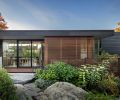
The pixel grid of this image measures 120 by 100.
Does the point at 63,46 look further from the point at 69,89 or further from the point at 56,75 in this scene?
the point at 69,89

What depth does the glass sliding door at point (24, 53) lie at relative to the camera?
988 inches

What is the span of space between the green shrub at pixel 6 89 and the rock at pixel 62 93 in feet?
6.19

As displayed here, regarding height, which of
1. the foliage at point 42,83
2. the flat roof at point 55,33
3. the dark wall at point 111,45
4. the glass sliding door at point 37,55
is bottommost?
the foliage at point 42,83

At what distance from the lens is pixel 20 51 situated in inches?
995

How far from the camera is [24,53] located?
82.9 feet

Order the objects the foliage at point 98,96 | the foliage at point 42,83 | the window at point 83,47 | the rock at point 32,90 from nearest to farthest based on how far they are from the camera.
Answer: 1. the rock at point 32,90
2. the foliage at point 98,96
3. the foliage at point 42,83
4. the window at point 83,47

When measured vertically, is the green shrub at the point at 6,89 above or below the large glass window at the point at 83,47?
below

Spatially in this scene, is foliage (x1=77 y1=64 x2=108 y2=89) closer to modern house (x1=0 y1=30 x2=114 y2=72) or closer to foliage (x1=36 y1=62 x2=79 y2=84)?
foliage (x1=36 y1=62 x2=79 y2=84)

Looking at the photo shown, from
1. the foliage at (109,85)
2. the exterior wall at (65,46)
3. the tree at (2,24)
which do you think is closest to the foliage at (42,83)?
the foliage at (109,85)

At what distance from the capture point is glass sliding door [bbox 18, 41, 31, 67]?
2509cm

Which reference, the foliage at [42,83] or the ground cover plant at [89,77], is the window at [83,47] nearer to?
the ground cover plant at [89,77]

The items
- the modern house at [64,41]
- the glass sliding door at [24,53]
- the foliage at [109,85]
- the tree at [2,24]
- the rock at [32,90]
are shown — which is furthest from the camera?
the tree at [2,24]

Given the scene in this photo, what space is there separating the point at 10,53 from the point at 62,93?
1194 cm

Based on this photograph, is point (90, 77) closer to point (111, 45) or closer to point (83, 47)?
point (83, 47)
